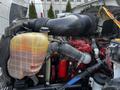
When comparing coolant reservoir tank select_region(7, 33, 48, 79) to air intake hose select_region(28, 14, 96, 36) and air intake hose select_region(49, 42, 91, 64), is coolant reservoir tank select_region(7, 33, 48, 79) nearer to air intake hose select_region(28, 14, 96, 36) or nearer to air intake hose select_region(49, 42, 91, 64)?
air intake hose select_region(49, 42, 91, 64)

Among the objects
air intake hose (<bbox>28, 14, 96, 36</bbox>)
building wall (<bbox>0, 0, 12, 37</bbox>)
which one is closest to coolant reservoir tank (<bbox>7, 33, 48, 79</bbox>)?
air intake hose (<bbox>28, 14, 96, 36</bbox>)

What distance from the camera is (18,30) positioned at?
4.47 m

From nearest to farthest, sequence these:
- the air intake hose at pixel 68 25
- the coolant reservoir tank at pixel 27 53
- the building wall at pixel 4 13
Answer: the coolant reservoir tank at pixel 27 53 < the air intake hose at pixel 68 25 < the building wall at pixel 4 13

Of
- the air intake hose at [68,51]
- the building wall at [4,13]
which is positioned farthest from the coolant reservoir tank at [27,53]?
the building wall at [4,13]

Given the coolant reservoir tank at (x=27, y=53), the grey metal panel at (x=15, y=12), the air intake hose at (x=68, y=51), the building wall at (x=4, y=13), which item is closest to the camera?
the coolant reservoir tank at (x=27, y=53)

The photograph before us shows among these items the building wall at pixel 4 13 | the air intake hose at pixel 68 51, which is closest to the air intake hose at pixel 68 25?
the air intake hose at pixel 68 51

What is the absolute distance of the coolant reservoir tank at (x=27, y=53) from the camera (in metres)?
3.78

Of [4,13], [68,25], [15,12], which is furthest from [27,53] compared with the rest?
[4,13]

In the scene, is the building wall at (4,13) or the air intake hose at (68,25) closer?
the air intake hose at (68,25)

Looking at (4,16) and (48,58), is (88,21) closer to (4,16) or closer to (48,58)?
(48,58)

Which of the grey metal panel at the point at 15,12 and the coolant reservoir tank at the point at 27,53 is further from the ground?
the grey metal panel at the point at 15,12

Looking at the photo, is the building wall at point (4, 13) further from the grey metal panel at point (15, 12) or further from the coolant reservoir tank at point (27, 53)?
the coolant reservoir tank at point (27, 53)

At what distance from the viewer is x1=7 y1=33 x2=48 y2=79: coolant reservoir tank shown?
378 centimetres

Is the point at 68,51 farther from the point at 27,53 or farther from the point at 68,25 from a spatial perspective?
the point at 27,53
